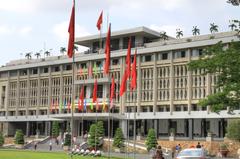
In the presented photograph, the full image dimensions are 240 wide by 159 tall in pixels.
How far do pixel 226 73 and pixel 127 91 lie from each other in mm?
62115

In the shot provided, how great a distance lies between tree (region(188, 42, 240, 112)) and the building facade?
3932 cm

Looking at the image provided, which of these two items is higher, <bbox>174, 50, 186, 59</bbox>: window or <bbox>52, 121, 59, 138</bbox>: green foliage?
<bbox>174, 50, 186, 59</bbox>: window

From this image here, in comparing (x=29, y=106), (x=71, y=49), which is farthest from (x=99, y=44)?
(x=71, y=49)

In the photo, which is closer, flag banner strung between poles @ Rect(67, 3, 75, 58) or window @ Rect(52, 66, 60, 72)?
flag banner strung between poles @ Rect(67, 3, 75, 58)

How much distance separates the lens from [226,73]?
27.2 meters

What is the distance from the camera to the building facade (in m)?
79.9

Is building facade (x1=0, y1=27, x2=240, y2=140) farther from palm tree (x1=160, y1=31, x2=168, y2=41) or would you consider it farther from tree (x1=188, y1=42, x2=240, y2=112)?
tree (x1=188, y1=42, x2=240, y2=112)

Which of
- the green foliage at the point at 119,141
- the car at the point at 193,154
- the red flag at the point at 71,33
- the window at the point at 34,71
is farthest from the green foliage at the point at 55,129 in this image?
the car at the point at 193,154

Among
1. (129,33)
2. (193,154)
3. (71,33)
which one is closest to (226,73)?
(193,154)

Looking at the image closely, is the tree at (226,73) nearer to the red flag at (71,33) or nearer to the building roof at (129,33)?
the red flag at (71,33)

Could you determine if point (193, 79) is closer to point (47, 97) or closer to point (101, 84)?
point (101, 84)

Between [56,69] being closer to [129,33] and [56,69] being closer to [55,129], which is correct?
[55,129]

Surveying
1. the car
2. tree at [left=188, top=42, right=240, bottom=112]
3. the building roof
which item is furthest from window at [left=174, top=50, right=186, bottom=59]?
the car

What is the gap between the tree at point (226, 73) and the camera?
26281 millimetres
